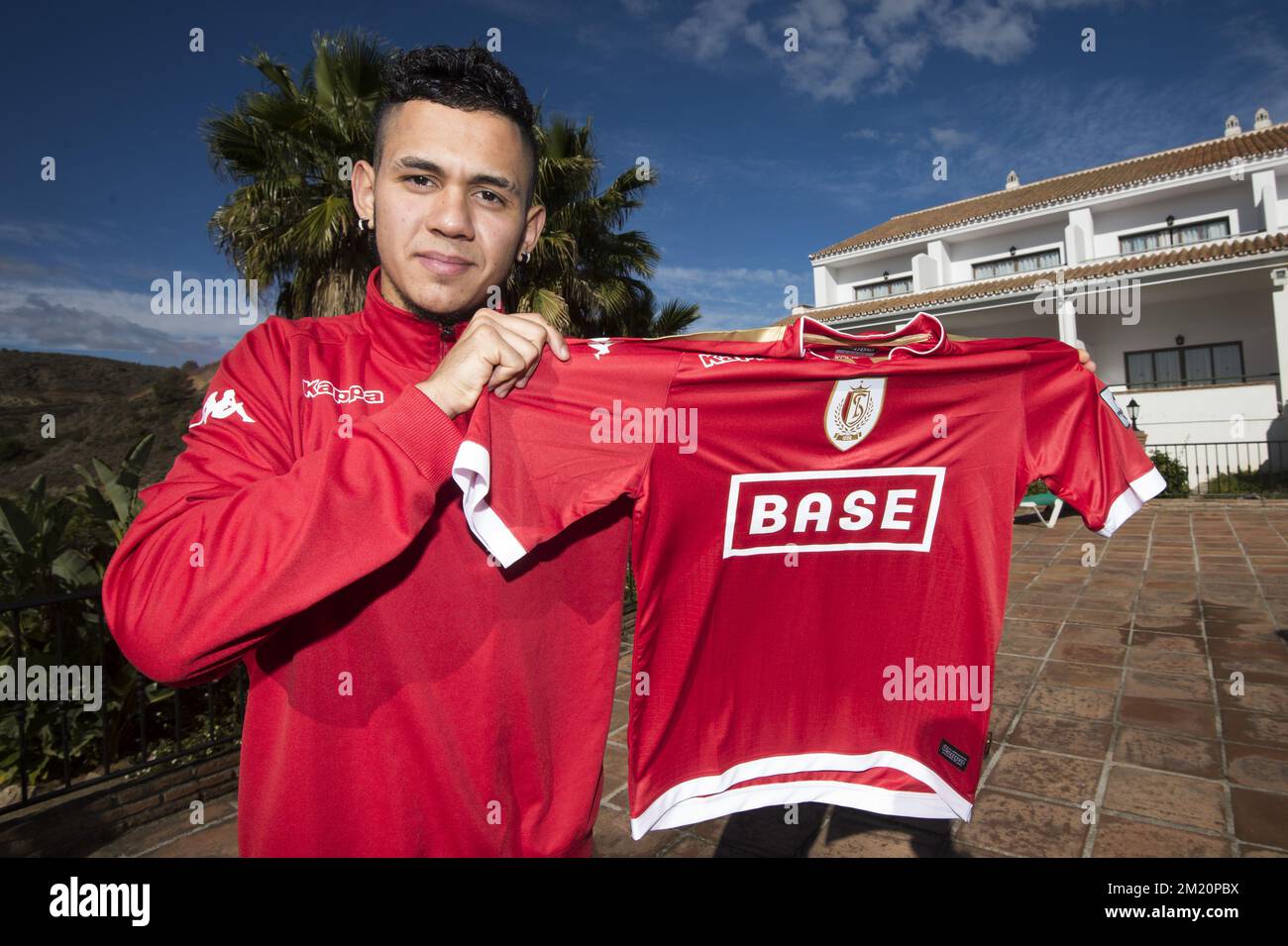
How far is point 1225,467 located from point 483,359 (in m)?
20.8

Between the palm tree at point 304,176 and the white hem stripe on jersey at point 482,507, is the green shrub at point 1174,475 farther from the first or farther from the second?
the white hem stripe on jersey at point 482,507

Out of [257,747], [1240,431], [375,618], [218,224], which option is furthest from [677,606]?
[1240,431]

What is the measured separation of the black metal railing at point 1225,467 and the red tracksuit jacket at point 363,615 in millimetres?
17245

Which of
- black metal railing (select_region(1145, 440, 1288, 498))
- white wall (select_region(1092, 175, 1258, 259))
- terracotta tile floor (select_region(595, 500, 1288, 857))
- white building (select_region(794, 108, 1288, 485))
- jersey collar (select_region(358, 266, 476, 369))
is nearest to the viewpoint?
jersey collar (select_region(358, 266, 476, 369))

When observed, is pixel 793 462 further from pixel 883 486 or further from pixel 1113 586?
pixel 1113 586

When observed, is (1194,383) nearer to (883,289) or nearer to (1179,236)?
(1179,236)

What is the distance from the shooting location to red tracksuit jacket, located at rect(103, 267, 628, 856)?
0.94 meters

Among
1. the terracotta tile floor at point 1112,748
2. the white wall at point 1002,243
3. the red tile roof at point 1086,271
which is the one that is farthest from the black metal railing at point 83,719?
the white wall at point 1002,243

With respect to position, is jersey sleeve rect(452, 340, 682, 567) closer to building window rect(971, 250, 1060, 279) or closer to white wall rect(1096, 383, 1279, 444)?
white wall rect(1096, 383, 1279, 444)

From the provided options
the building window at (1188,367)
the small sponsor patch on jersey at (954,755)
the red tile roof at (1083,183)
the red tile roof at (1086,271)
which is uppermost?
the red tile roof at (1083,183)

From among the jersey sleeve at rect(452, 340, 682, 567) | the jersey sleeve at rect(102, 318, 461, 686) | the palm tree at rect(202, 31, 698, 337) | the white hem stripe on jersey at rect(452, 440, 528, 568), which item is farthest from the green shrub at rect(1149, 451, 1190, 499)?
the jersey sleeve at rect(102, 318, 461, 686)

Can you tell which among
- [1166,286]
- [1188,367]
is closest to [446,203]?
[1166,286]

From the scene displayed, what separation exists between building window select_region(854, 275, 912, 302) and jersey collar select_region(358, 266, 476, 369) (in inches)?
1035

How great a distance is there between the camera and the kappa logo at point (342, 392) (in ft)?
4.32
